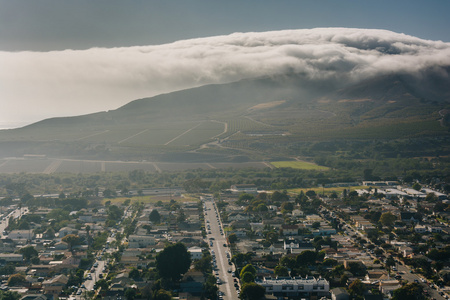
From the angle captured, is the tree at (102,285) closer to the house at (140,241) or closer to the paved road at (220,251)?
the paved road at (220,251)

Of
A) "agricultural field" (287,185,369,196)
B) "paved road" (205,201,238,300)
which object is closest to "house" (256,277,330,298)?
"paved road" (205,201,238,300)

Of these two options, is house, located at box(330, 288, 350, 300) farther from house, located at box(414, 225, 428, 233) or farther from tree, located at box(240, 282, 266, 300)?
house, located at box(414, 225, 428, 233)

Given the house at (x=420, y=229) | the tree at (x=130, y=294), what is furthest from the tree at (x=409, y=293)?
the house at (x=420, y=229)

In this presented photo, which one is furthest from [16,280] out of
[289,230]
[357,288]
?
[289,230]

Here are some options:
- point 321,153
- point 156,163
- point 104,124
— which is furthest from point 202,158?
point 104,124

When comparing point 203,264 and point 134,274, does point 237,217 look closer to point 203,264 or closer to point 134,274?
point 203,264

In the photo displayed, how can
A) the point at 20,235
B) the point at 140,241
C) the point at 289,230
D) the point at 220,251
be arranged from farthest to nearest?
1. the point at 20,235
2. the point at 289,230
3. the point at 140,241
4. the point at 220,251
